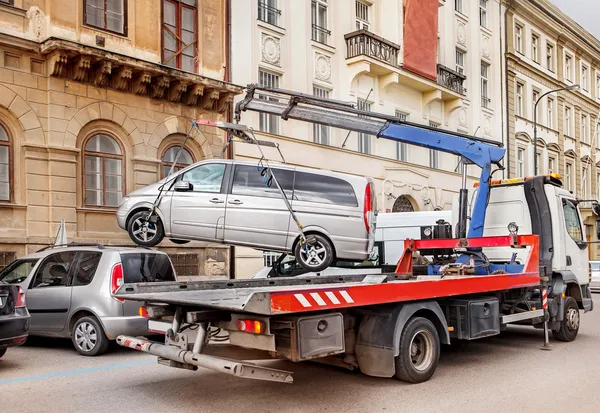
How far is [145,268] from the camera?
31.8 feet

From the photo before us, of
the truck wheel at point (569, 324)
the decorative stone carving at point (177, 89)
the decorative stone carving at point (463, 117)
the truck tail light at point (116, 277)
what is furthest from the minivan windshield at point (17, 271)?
the decorative stone carving at point (463, 117)

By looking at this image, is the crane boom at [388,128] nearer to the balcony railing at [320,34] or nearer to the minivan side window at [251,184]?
the minivan side window at [251,184]

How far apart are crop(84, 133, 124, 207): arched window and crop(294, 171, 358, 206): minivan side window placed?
7023mm

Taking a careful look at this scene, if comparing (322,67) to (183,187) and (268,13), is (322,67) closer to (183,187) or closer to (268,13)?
(268,13)

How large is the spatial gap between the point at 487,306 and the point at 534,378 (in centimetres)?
113

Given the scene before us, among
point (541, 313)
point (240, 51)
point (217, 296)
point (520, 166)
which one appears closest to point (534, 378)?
point (541, 313)

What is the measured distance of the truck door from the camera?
11.0m

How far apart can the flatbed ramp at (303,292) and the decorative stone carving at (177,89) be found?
972 centimetres

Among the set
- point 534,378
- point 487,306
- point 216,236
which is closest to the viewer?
point 534,378

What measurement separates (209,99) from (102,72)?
3302mm

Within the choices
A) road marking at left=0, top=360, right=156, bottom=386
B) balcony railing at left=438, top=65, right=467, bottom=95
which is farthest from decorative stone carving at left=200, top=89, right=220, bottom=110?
balcony railing at left=438, top=65, right=467, bottom=95

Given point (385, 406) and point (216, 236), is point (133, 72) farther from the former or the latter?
point (385, 406)

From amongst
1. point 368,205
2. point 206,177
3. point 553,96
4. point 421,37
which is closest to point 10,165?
point 206,177

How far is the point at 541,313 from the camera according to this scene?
9.93m
